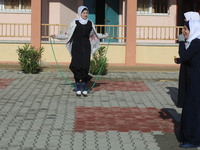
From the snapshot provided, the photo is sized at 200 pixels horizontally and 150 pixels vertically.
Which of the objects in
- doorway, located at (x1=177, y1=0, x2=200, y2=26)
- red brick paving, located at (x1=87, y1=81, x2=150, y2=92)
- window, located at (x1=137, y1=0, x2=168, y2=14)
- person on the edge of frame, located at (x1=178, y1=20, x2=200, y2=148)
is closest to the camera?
person on the edge of frame, located at (x1=178, y1=20, x2=200, y2=148)

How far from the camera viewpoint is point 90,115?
10461 millimetres

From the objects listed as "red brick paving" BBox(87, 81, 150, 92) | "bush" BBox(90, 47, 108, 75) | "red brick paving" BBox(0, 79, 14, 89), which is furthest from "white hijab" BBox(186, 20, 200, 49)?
"bush" BBox(90, 47, 108, 75)

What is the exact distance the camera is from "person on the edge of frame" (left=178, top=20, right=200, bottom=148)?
26.2 ft

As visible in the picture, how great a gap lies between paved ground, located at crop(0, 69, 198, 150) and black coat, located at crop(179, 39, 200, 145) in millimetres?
302

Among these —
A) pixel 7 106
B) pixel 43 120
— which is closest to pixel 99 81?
pixel 7 106

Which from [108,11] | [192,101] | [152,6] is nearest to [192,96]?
[192,101]

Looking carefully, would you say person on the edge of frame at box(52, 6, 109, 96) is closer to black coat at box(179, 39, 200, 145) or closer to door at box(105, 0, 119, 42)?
black coat at box(179, 39, 200, 145)

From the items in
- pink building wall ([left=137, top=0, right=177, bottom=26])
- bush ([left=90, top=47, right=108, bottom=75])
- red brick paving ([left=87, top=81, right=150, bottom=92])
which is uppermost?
pink building wall ([left=137, top=0, right=177, bottom=26])

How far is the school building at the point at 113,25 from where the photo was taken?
776 inches

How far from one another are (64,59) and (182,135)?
1199 centimetres

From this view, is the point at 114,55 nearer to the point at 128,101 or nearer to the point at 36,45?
the point at 36,45

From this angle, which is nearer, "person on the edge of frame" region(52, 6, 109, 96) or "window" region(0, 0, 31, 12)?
"person on the edge of frame" region(52, 6, 109, 96)

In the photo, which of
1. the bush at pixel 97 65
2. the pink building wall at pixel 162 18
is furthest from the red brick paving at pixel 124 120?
the pink building wall at pixel 162 18

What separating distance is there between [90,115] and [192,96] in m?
2.92
